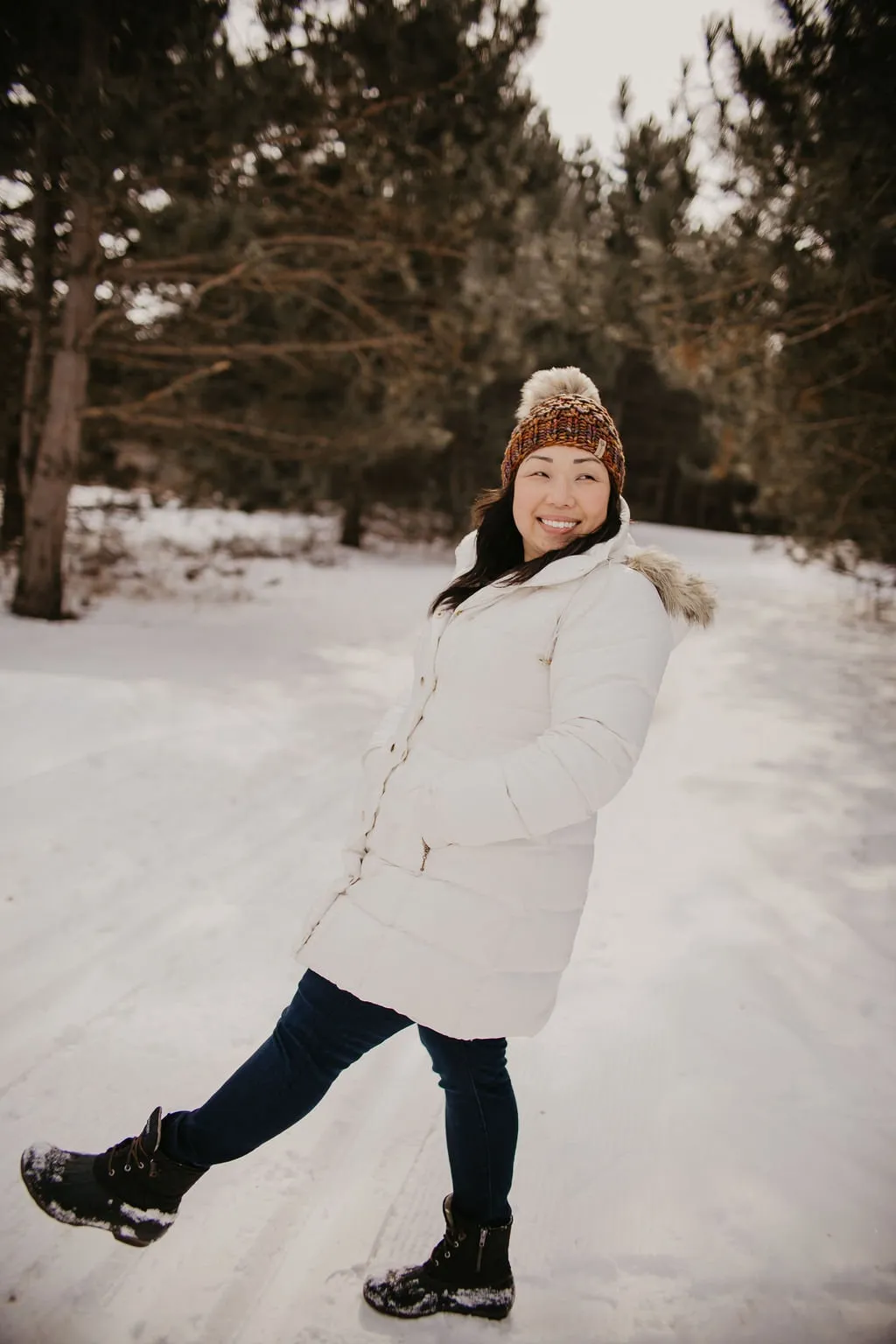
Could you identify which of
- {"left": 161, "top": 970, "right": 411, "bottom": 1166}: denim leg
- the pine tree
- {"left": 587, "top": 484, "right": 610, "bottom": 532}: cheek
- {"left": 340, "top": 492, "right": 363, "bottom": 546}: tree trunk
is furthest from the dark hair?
{"left": 340, "top": 492, "right": 363, "bottom": 546}: tree trunk

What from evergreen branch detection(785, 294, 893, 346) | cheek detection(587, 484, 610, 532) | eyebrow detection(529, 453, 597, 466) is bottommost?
cheek detection(587, 484, 610, 532)

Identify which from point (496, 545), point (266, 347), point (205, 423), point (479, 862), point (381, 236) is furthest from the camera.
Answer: point (205, 423)

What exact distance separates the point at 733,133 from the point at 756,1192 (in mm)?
7082

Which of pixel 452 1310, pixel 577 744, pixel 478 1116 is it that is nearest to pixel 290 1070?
pixel 478 1116

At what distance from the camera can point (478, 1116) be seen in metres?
1.56

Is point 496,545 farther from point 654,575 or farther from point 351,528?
point 351,528

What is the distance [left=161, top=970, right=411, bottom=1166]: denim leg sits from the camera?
1552 mm

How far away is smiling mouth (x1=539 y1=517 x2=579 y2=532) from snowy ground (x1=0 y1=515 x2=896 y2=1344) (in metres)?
1.58

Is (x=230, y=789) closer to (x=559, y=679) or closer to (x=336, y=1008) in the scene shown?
(x=336, y=1008)

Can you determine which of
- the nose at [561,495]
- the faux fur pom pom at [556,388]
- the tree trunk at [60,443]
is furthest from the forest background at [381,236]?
the nose at [561,495]

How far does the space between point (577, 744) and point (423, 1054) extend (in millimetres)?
1623

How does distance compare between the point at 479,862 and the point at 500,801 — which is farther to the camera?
the point at 479,862

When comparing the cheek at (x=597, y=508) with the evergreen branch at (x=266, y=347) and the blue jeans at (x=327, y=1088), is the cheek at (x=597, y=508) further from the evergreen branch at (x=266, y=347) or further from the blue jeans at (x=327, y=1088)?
the evergreen branch at (x=266, y=347)

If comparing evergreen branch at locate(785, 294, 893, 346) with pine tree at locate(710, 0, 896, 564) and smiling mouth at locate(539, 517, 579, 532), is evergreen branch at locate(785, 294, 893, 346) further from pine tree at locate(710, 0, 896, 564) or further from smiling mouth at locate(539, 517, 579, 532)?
smiling mouth at locate(539, 517, 579, 532)
